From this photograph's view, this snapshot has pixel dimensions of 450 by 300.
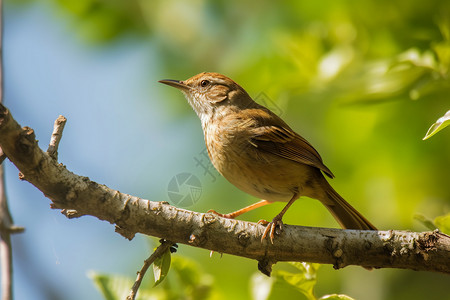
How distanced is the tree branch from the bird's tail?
143cm

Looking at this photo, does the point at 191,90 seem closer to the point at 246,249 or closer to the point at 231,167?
the point at 231,167

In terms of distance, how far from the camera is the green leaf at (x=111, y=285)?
10.7 ft

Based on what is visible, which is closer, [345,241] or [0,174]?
[0,174]

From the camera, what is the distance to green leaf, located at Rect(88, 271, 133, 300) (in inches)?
128

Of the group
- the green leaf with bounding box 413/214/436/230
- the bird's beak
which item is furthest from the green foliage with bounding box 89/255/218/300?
the bird's beak

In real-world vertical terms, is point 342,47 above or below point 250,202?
above

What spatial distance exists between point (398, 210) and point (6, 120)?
4456 millimetres

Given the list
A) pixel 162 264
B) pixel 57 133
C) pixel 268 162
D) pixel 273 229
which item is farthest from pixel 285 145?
pixel 57 133

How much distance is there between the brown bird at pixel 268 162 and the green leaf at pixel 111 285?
1.38 m

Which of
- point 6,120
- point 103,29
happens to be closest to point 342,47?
point 103,29

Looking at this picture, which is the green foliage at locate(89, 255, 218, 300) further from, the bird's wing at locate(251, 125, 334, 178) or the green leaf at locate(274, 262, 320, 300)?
the bird's wing at locate(251, 125, 334, 178)

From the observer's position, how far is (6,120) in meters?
2.39

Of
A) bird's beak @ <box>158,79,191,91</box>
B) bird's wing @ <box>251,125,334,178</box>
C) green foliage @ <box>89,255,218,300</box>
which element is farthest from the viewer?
bird's beak @ <box>158,79,191,91</box>

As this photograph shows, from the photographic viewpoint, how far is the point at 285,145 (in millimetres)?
4887
